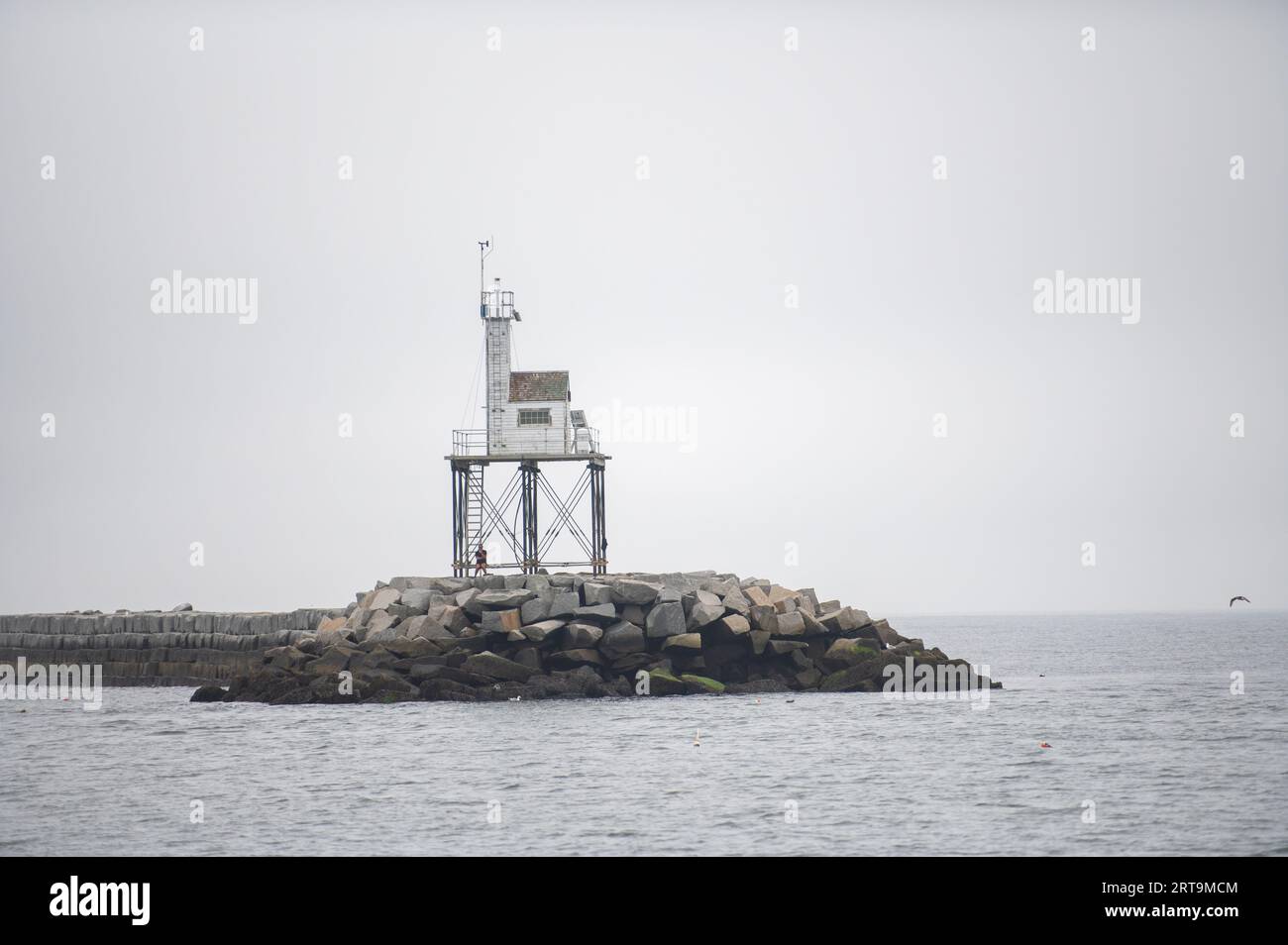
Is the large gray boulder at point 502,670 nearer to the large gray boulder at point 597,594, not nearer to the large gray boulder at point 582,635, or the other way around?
the large gray boulder at point 582,635

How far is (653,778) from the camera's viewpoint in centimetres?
2744

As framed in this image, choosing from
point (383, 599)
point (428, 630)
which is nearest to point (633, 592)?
point (428, 630)

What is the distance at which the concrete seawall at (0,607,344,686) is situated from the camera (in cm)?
4794

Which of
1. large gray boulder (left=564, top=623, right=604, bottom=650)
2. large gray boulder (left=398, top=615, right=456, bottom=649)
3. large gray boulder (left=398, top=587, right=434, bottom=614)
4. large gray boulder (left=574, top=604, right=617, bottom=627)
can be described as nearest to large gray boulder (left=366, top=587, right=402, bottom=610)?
large gray boulder (left=398, top=587, right=434, bottom=614)

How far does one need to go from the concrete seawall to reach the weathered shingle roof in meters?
9.48

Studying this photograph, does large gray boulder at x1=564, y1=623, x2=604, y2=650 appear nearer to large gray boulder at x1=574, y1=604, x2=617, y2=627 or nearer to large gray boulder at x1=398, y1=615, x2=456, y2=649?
large gray boulder at x1=574, y1=604, x2=617, y2=627

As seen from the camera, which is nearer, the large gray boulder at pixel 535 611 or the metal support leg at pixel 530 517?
the large gray boulder at pixel 535 611

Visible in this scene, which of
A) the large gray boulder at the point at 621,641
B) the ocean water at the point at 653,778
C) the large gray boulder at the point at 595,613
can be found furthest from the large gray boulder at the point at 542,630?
the ocean water at the point at 653,778

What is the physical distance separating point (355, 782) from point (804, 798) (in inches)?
321

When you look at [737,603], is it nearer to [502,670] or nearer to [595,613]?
[595,613]

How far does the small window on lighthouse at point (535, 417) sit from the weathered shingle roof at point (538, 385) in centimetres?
39

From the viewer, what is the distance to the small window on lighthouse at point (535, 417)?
148 feet
